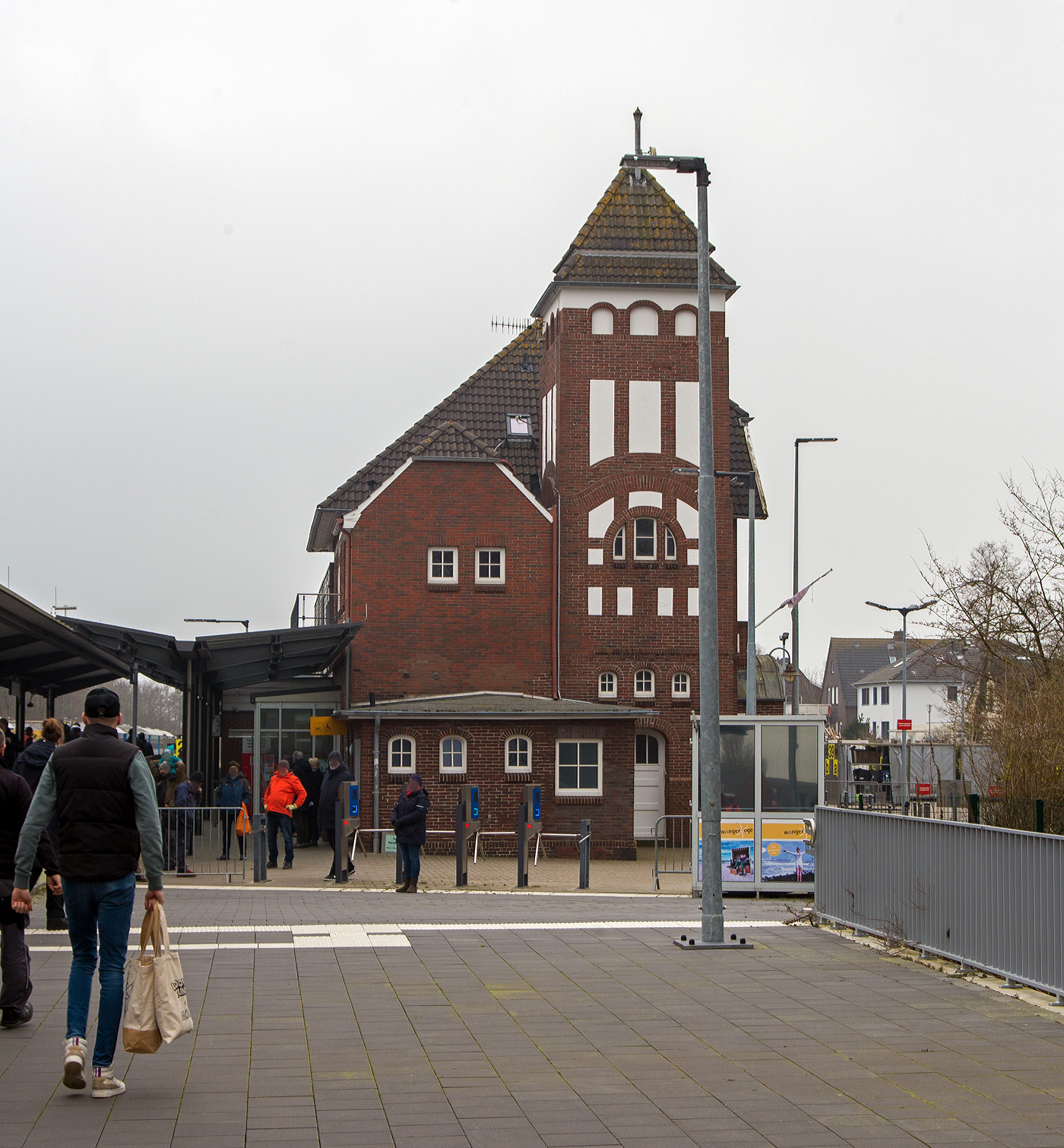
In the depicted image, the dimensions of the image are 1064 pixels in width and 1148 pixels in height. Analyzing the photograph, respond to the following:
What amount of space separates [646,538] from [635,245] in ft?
22.6

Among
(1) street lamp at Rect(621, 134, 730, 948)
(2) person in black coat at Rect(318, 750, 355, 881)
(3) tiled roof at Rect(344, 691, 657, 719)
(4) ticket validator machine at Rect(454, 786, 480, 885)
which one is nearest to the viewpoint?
(1) street lamp at Rect(621, 134, 730, 948)

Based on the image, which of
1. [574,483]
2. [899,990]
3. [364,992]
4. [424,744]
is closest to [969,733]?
[899,990]

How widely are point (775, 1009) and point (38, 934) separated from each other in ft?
21.8

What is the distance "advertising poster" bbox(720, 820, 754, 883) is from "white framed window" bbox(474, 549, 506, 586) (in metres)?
13.8

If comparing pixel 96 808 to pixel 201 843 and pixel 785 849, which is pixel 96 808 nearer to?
pixel 785 849

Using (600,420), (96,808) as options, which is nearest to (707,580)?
(96,808)

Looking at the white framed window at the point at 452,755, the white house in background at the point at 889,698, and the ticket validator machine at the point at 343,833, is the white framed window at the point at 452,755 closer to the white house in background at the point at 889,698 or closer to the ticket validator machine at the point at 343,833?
the ticket validator machine at the point at 343,833

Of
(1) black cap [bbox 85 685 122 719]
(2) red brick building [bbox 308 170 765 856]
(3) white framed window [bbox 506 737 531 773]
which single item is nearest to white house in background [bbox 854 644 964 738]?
(2) red brick building [bbox 308 170 765 856]

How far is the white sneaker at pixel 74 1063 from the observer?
6.95 m

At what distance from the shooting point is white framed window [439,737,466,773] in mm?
31594

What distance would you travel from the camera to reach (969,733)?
1595 cm

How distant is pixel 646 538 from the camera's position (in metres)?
34.8

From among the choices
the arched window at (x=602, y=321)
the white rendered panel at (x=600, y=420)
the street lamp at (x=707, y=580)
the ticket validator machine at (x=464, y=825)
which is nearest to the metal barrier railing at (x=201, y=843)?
the ticket validator machine at (x=464, y=825)

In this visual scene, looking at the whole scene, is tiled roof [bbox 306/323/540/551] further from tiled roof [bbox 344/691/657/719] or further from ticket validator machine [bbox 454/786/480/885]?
ticket validator machine [bbox 454/786/480/885]
